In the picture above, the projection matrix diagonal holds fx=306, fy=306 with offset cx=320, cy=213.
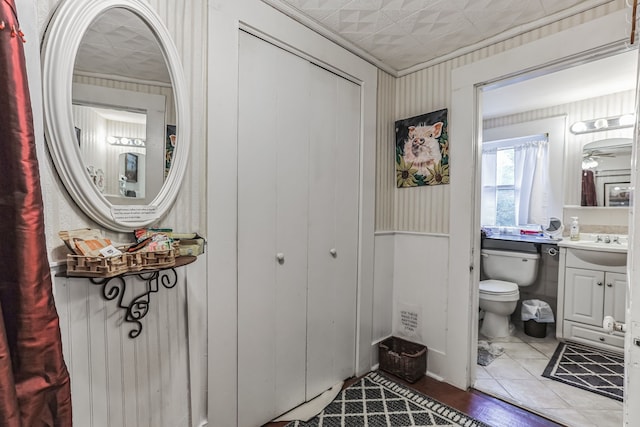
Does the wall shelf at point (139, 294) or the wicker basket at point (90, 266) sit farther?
the wall shelf at point (139, 294)

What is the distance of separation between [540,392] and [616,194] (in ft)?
6.69

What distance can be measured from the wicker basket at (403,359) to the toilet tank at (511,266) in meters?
1.49

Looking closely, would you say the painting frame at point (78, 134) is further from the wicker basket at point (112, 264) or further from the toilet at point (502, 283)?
the toilet at point (502, 283)

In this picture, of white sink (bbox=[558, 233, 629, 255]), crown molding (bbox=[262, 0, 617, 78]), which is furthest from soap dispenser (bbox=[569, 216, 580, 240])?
crown molding (bbox=[262, 0, 617, 78])

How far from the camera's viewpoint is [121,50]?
1.17 m

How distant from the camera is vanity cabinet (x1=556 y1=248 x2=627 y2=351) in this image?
8.20 feet

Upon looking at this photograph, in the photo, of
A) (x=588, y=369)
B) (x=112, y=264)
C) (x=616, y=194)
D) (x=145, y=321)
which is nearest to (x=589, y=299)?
(x=588, y=369)

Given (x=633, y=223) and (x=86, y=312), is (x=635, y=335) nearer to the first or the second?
(x=633, y=223)

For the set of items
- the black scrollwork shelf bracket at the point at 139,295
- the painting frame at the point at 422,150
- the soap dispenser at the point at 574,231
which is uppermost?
the painting frame at the point at 422,150

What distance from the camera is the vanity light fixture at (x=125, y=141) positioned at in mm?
1150

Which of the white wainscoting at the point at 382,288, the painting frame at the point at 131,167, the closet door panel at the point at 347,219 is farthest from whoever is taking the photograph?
the white wainscoting at the point at 382,288

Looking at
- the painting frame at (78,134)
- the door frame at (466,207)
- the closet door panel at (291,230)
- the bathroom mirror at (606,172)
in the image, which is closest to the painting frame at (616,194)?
the bathroom mirror at (606,172)

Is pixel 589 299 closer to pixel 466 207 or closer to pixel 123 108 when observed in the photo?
pixel 466 207

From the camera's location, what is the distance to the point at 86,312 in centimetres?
108
